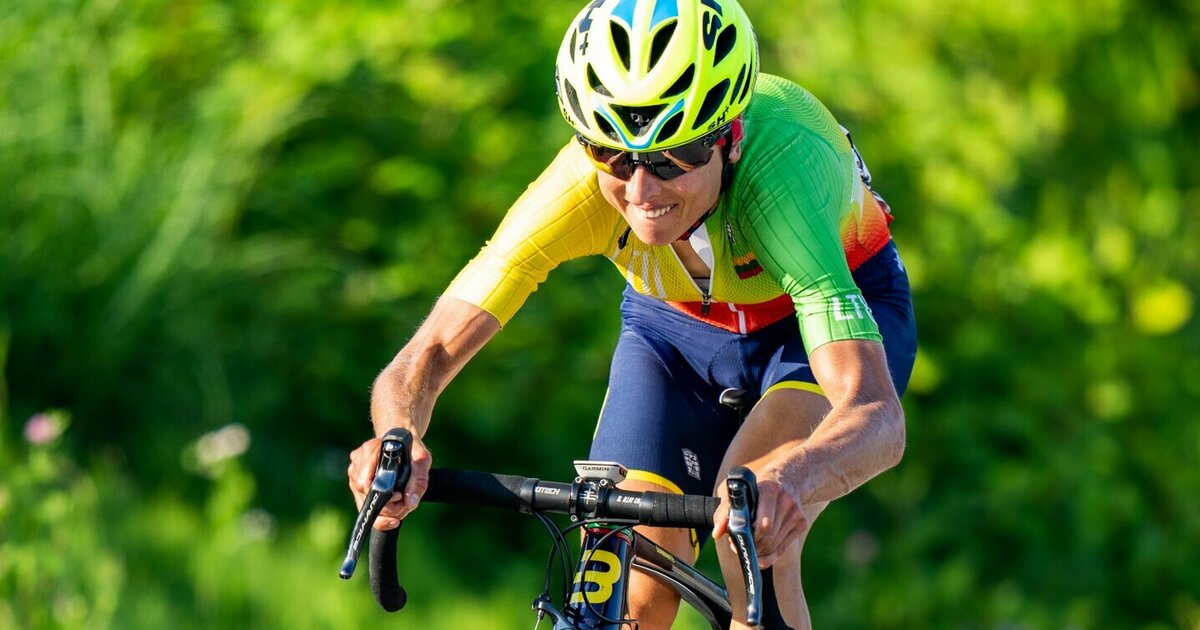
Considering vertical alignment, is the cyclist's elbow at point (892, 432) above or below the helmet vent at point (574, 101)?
below

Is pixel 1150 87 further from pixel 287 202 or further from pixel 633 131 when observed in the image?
pixel 633 131

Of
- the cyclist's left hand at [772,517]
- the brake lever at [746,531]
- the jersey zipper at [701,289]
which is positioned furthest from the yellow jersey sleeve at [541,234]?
the brake lever at [746,531]

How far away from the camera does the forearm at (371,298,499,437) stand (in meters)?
4.06

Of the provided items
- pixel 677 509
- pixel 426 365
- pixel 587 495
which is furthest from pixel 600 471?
pixel 426 365

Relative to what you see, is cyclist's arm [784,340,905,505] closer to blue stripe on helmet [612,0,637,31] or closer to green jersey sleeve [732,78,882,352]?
green jersey sleeve [732,78,882,352]

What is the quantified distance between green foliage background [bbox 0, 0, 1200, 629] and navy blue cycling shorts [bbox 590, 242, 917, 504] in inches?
111

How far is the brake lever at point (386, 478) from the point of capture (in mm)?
3502

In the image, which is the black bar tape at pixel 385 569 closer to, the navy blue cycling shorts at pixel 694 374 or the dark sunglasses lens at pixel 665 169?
the navy blue cycling shorts at pixel 694 374

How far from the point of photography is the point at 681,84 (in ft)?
12.7

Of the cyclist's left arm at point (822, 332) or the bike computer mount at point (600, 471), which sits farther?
the bike computer mount at point (600, 471)

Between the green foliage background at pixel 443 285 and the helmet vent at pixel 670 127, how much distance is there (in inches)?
135

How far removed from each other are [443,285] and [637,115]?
5.25 meters

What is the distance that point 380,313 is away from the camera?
8852mm

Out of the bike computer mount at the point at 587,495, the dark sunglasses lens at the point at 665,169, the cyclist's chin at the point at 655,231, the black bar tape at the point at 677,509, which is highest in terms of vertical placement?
the dark sunglasses lens at the point at 665,169
